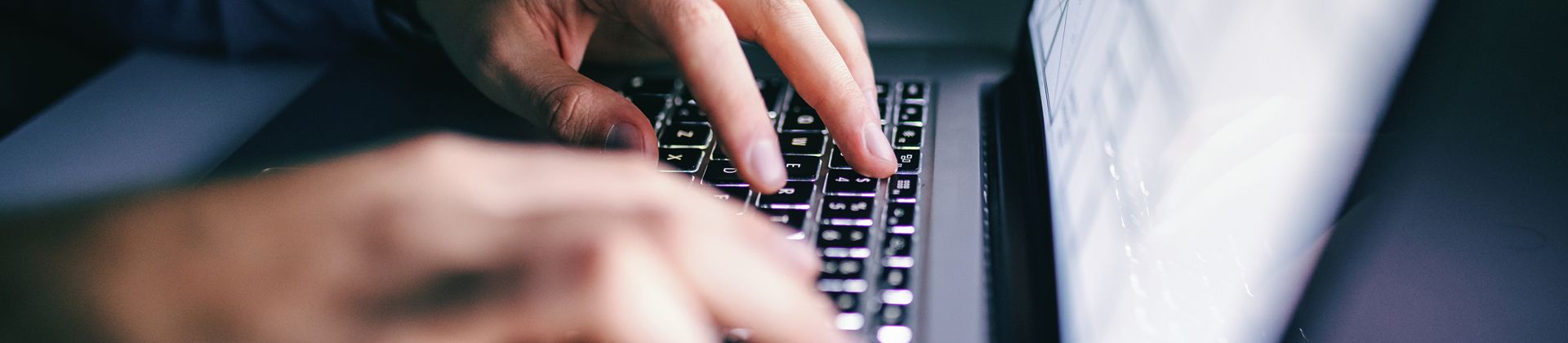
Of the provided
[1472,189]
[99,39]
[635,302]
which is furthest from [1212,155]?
[99,39]

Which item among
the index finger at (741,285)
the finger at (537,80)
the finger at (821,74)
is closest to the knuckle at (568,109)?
the finger at (537,80)

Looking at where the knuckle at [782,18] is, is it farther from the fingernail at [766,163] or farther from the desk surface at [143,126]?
the desk surface at [143,126]

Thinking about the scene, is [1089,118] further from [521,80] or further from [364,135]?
[364,135]

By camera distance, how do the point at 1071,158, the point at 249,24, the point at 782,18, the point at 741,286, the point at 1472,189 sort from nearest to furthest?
the point at 1472,189 < the point at 741,286 < the point at 1071,158 < the point at 782,18 < the point at 249,24

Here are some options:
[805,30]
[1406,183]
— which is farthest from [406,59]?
[1406,183]

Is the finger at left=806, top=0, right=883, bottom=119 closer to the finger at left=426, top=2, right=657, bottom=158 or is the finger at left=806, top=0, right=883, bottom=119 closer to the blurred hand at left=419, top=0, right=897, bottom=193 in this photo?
the blurred hand at left=419, top=0, right=897, bottom=193

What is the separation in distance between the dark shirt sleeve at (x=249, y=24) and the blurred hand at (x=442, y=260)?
1.34ft

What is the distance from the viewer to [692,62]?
51 centimetres

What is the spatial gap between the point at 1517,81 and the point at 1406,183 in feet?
0.10

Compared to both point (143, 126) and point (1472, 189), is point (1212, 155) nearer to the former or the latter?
point (1472, 189)

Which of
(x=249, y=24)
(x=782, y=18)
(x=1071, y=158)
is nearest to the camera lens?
(x=1071, y=158)

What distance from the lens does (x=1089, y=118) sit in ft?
1.37

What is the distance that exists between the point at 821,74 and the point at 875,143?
7 centimetres

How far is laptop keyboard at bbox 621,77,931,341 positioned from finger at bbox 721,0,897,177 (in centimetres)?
2
